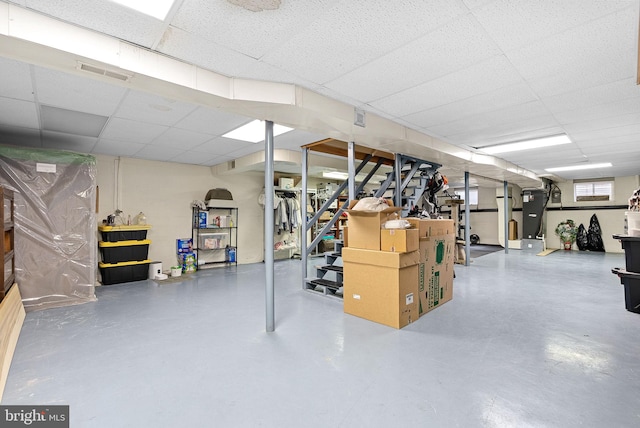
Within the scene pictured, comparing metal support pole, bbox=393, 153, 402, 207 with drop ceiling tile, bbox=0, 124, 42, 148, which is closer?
drop ceiling tile, bbox=0, 124, 42, 148

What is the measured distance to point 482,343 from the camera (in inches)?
103

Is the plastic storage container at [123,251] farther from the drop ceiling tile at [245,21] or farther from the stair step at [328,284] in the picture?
the drop ceiling tile at [245,21]

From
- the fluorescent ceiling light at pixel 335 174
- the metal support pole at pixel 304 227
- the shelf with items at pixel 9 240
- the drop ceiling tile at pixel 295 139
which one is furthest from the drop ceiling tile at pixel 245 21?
the fluorescent ceiling light at pixel 335 174

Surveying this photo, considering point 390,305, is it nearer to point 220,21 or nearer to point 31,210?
point 220,21

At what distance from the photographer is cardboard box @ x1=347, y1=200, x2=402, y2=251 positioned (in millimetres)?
3279

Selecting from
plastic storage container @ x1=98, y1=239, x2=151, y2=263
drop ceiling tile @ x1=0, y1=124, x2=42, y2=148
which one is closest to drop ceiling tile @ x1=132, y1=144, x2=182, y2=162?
drop ceiling tile @ x1=0, y1=124, x2=42, y2=148

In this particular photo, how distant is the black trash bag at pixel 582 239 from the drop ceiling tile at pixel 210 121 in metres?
11.3

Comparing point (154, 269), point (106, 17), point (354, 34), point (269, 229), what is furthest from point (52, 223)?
point (354, 34)

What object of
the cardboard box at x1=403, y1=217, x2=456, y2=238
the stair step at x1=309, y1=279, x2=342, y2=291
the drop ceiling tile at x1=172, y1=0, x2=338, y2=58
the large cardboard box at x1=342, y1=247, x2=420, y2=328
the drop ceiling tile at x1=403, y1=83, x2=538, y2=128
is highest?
the drop ceiling tile at x1=403, y1=83, x2=538, y2=128

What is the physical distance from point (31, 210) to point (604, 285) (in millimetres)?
8549

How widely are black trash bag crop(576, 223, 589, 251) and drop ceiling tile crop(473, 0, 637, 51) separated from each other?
414 inches

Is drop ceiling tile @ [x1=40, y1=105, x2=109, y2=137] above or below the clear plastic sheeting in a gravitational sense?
above

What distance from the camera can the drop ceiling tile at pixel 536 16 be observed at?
1.67 meters

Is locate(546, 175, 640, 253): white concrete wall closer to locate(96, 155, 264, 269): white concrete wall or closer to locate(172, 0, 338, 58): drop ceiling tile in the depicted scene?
locate(96, 155, 264, 269): white concrete wall
